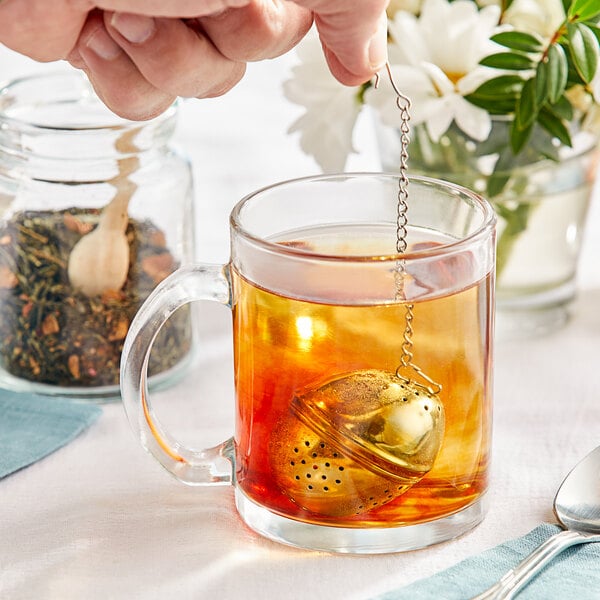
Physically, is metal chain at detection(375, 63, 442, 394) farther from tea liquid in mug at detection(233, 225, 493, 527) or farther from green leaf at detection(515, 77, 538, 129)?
green leaf at detection(515, 77, 538, 129)

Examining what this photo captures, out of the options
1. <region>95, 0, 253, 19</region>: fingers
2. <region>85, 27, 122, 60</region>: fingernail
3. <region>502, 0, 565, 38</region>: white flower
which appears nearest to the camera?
<region>95, 0, 253, 19</region>: fingers

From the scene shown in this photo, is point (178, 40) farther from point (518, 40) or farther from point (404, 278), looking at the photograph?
point (518, 40)

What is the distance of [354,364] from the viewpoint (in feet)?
2.34

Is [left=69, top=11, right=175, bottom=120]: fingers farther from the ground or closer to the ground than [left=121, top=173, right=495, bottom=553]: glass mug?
farther from the ground

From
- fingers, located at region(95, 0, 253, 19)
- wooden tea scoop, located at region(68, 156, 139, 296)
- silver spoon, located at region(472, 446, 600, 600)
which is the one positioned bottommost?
silver spoon, located at region(472, 446, 600, 600)

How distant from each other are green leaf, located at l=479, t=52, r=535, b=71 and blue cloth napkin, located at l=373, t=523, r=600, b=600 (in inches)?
15.7

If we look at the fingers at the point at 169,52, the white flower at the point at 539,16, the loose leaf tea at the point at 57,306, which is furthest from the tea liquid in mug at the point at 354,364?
the white flower at the point at 539,16

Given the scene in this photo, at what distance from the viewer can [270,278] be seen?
2.38 feet

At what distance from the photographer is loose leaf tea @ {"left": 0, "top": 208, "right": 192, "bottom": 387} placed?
3.17 ft

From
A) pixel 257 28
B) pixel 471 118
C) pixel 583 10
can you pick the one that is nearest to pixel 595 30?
pixel 583 10

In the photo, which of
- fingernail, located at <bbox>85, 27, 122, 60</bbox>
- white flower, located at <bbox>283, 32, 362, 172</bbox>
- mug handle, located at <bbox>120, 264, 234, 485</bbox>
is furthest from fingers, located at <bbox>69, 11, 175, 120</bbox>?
white flower, located at <bbox>283, 32, 362, 172</bbox>

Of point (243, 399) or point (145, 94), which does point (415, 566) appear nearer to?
point (243, 399)

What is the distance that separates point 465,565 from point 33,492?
324 millimetres

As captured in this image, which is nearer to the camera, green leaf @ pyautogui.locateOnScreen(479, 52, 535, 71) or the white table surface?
the white table surface
